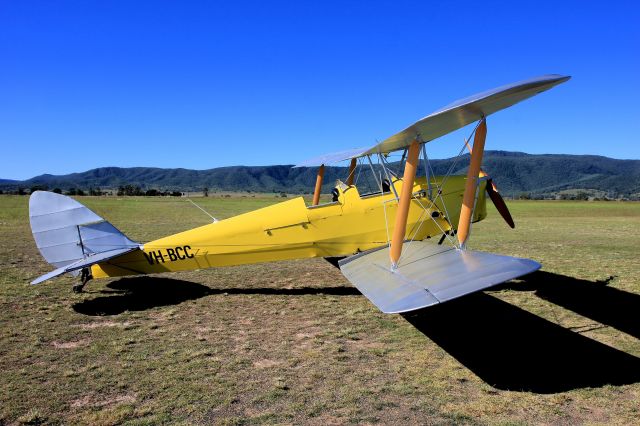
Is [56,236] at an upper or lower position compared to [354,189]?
Result: lower

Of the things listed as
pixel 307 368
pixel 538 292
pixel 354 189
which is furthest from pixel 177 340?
pixel 538 292

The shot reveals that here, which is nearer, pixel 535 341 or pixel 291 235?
pixel 535 341

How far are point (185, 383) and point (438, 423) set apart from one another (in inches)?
103

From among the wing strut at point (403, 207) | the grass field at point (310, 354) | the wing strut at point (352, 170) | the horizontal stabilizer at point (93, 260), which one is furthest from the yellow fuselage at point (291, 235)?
the wing strut at point (403, 207)

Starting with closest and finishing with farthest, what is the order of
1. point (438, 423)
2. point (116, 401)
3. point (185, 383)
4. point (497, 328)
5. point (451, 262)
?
1. point (438, 423)
2. point (116, 401)
3. point (185, 383)
4. point (451, 262)
5. point (497, 328)

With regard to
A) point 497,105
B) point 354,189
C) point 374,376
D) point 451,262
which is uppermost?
point 497,105

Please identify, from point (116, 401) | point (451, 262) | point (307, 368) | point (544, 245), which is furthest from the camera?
point (544, 245)

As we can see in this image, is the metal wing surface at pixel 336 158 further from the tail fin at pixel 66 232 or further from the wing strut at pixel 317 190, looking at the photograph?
the tail fin at pixel 66 232

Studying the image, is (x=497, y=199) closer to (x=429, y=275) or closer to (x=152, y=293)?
(x=429, y=275)

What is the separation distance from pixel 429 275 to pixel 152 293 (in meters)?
5.68

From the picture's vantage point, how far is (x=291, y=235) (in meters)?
8.20

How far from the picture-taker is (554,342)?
573cm

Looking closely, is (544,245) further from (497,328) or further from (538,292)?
(497,328)

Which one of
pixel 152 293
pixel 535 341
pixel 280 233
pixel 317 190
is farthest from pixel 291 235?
pixel 535 341
